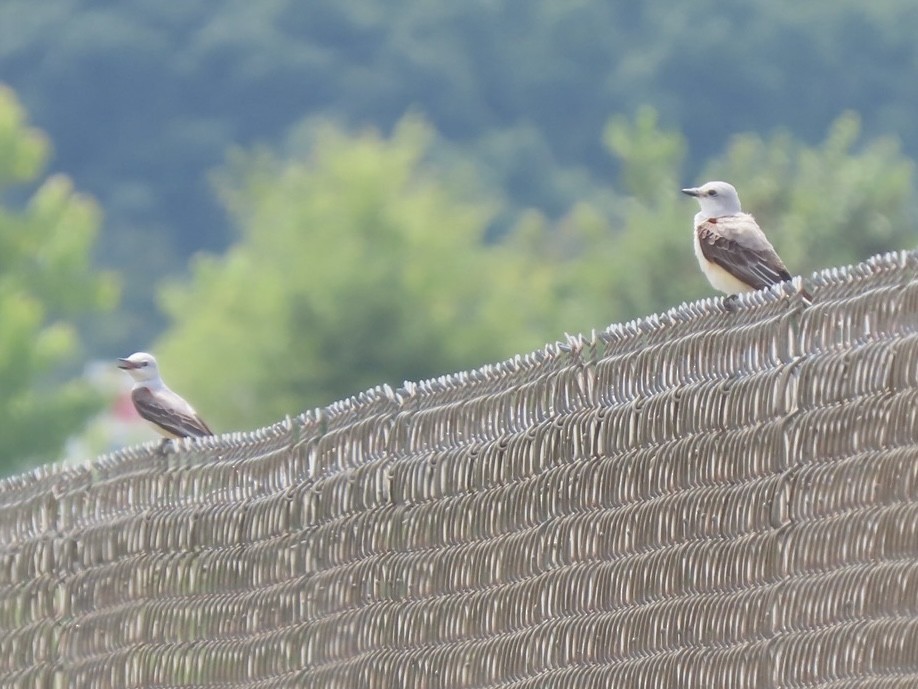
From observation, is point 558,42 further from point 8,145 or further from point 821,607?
point 821,607

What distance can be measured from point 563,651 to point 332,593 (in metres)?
1.17

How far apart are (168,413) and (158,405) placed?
0.11 metres

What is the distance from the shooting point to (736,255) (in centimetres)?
877

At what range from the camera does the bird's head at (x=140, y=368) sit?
1265 cm

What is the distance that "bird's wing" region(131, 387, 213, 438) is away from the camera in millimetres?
12031

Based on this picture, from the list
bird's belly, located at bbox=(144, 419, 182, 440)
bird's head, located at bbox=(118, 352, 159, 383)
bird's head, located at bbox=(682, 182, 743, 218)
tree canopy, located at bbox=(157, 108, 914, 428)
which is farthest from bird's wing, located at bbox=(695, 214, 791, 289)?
tree canopy, located at bbox=(157, 108, 914, 428)

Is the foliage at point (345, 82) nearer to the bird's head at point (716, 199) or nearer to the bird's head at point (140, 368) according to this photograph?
the bird's head at point (140, 368)

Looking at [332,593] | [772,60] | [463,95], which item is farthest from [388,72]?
[332,593]

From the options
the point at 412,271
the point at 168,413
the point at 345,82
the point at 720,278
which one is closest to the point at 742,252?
the point at 720,278

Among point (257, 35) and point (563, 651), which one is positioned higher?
point (257, 35)

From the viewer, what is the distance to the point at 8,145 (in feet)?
157

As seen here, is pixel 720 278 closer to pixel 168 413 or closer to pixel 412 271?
pixel 168 413

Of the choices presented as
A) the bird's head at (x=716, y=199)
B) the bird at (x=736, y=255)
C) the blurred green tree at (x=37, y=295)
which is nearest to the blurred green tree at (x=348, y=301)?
the blurred green tree at (x=37, y=295)

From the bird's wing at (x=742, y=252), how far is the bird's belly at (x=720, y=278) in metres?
0.02
